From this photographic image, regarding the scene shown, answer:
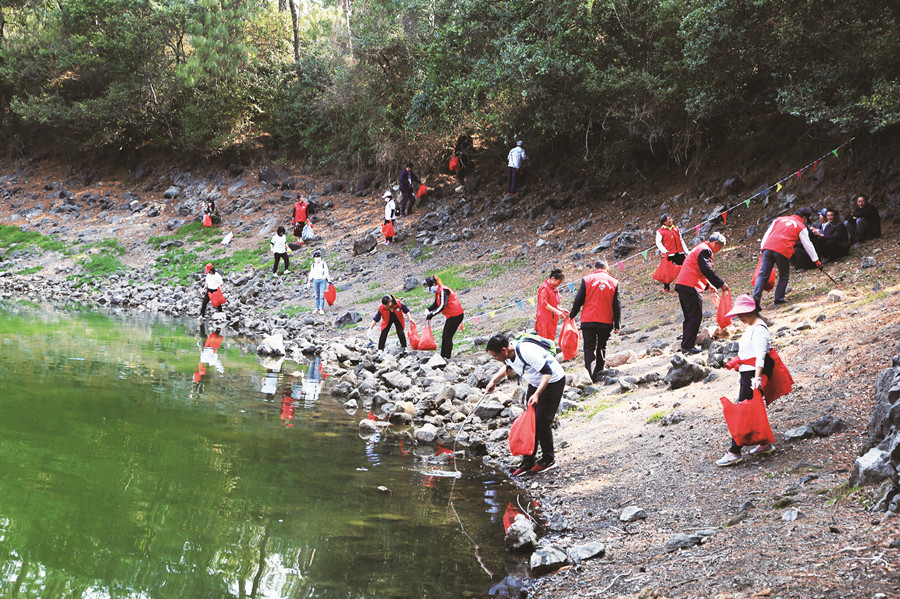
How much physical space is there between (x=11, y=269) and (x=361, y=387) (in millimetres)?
23292

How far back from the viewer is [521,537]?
605 centimetres

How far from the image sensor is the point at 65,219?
3341cm

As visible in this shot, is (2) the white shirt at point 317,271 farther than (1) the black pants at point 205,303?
No

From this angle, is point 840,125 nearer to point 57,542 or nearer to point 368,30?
point 57,542

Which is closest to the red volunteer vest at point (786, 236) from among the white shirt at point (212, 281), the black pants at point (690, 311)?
the black pants at point (690, 311)

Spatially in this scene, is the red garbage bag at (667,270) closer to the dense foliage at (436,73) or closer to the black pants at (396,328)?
the dense foliage at (436,73)

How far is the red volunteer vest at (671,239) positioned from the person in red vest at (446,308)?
3.97 m

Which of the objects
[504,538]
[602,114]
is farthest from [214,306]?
[504,538]

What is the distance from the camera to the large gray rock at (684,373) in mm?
9500

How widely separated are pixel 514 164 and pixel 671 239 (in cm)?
1071

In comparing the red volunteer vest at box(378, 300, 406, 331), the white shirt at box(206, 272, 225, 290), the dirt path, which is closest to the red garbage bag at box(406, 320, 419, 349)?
the red volunteer vest at box(378, 300, 406, 331)

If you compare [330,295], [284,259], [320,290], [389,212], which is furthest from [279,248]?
[330,295]

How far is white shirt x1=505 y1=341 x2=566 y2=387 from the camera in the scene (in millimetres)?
7406

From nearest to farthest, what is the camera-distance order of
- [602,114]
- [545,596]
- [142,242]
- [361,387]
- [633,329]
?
1. [545,596]
2. [361,387]
3. [633,329]
4. [602,114]
5. [142,242]
